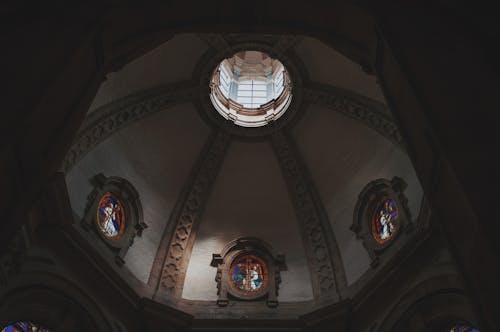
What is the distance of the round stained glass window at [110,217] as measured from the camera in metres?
12.9

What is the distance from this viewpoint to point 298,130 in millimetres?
16125

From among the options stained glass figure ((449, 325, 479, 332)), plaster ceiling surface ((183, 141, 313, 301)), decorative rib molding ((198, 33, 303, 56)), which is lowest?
stained glass figure ((449, 325, 479, 332))

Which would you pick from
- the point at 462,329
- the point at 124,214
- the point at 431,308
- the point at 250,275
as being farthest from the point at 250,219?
the point at 462,329

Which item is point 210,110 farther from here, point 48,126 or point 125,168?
point 48,126

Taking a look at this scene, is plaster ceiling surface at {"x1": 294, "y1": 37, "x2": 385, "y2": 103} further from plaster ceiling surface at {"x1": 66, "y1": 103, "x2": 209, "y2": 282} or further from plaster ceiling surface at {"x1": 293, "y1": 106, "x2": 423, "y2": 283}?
plaster ceiling surface at {"x1": 66, "y1": 103, "x2": 209, "y2": 282}

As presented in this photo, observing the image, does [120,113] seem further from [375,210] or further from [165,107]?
[375,210]

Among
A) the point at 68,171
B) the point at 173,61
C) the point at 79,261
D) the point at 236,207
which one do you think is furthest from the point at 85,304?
the point at 173,61

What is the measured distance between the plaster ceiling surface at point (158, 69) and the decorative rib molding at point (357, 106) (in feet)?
11.4

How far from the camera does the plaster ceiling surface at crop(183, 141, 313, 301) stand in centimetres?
1408

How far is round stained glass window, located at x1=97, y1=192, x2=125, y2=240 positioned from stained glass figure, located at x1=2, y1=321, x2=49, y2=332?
2699mm

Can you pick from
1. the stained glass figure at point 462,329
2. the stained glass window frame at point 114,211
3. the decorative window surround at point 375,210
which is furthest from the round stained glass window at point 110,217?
the stained glass figure at point 462,329

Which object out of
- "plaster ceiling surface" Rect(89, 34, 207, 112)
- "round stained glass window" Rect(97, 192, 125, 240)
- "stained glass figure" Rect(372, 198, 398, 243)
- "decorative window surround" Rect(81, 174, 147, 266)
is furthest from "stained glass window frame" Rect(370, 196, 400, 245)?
"plaster ceiling surface" Rect(89, 34, 207, 112)

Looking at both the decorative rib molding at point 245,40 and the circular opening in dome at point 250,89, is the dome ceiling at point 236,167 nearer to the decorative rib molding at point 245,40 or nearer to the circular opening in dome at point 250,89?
the decorative rib molding at point 245,40

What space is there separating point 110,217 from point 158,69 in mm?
4325
